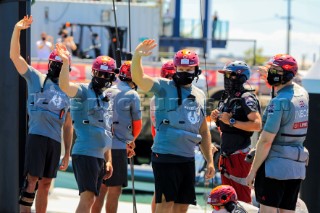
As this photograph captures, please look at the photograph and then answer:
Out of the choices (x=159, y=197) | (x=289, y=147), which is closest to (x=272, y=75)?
(x=289, y=147)

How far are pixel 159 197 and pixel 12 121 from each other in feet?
6.84

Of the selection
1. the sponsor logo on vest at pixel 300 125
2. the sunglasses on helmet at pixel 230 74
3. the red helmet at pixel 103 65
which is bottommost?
the sponsor logo on vest at pixel 300 125

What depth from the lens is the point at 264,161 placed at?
23.4 feet

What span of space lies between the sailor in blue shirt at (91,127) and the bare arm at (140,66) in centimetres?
78

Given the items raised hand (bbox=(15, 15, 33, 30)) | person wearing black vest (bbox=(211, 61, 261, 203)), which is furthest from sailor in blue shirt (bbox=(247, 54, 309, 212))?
raised hand (bbox=(15, 15, 33, 30))

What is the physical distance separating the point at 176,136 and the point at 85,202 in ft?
3.86

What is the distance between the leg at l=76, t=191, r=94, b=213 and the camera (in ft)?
24.9

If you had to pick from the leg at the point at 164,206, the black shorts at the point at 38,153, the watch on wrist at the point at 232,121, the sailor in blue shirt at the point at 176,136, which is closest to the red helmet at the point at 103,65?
the sailor in blue shirt at the point at 176,136

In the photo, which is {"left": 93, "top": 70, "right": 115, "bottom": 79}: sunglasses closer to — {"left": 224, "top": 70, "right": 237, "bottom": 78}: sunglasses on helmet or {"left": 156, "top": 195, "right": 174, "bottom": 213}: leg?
{"left": 224, "top": 70, "right": 237, "bottom": 78}: sunglasses on helmet

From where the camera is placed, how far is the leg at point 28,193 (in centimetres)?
821

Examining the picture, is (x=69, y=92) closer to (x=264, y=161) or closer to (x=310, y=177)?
(x=264, y=161)

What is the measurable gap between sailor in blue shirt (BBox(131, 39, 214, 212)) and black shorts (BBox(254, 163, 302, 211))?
2.20ft

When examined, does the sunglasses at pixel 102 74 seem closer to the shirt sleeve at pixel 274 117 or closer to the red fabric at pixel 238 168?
the red fabric at pixel 238 168

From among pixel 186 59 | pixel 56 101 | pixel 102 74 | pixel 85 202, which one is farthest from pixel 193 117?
pixel 56 101
